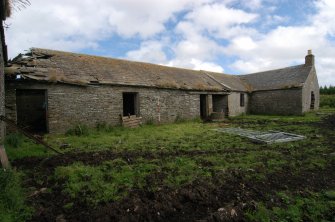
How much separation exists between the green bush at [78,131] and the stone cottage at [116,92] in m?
0.27

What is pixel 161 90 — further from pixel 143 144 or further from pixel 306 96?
pixel 306 96

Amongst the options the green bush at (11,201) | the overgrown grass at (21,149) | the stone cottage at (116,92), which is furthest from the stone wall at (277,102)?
the green bush at (11,201)

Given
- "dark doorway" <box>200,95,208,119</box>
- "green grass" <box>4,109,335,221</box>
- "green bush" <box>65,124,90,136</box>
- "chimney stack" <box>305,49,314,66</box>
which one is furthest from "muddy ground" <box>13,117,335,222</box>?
"chimney stack" <box>305,49,314,66</box>

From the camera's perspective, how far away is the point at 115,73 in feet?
51.9

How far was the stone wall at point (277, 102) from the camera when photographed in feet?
76.2

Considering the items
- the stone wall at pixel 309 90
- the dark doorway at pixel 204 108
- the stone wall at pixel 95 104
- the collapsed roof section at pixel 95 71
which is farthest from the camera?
the stone wall at pixel 309 90

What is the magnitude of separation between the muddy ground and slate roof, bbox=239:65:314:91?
19846 mm

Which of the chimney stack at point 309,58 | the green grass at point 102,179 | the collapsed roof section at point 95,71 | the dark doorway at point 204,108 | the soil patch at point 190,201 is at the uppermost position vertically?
the chimney stack at point 309,58

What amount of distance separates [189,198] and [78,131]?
9.05m

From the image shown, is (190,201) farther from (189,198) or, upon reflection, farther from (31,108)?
(31,108)

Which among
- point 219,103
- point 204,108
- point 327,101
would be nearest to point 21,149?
point 204,108

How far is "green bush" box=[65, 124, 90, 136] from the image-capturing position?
1217 centimetres

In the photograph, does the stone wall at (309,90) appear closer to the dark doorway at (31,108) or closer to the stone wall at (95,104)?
the stone wall at (95,104)

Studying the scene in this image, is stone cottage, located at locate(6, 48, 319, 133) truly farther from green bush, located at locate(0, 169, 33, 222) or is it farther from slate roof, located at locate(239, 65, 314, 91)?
green bush, located at locate(0, 169, 33, 222)
